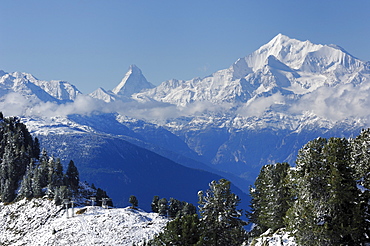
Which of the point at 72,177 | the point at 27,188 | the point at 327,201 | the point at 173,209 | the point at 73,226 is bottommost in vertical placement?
the point at 327,201

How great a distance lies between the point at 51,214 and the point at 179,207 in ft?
144

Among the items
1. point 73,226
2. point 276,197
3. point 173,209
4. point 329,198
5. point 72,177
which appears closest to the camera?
point 329,198

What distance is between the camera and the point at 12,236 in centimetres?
13375

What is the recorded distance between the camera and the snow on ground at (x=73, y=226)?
367ft

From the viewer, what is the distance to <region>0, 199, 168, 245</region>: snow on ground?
4407 inches

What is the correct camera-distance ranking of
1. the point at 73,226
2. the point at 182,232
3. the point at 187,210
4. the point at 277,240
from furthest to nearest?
the point at 187,210, the point at 73,226, the point at 182,232, the point at 277,240

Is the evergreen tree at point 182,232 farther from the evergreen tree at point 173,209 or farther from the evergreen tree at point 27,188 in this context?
the evergreen tree at point 27,188

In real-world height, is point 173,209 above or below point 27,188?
above

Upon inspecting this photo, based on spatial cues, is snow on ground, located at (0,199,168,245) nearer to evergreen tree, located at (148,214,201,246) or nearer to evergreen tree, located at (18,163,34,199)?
evergreen tree, located at (18,163,34,199)

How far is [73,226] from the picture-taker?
4828 inches

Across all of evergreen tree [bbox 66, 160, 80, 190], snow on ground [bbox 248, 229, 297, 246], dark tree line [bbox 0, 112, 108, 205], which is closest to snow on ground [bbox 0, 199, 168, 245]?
dark tree line [bbox 0, 112, 108, 205]

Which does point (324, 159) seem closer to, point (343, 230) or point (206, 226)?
point (343, 230)

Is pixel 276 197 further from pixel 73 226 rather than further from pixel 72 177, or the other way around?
pixel 72 177

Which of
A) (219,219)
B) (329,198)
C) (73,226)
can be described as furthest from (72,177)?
(329,198)
